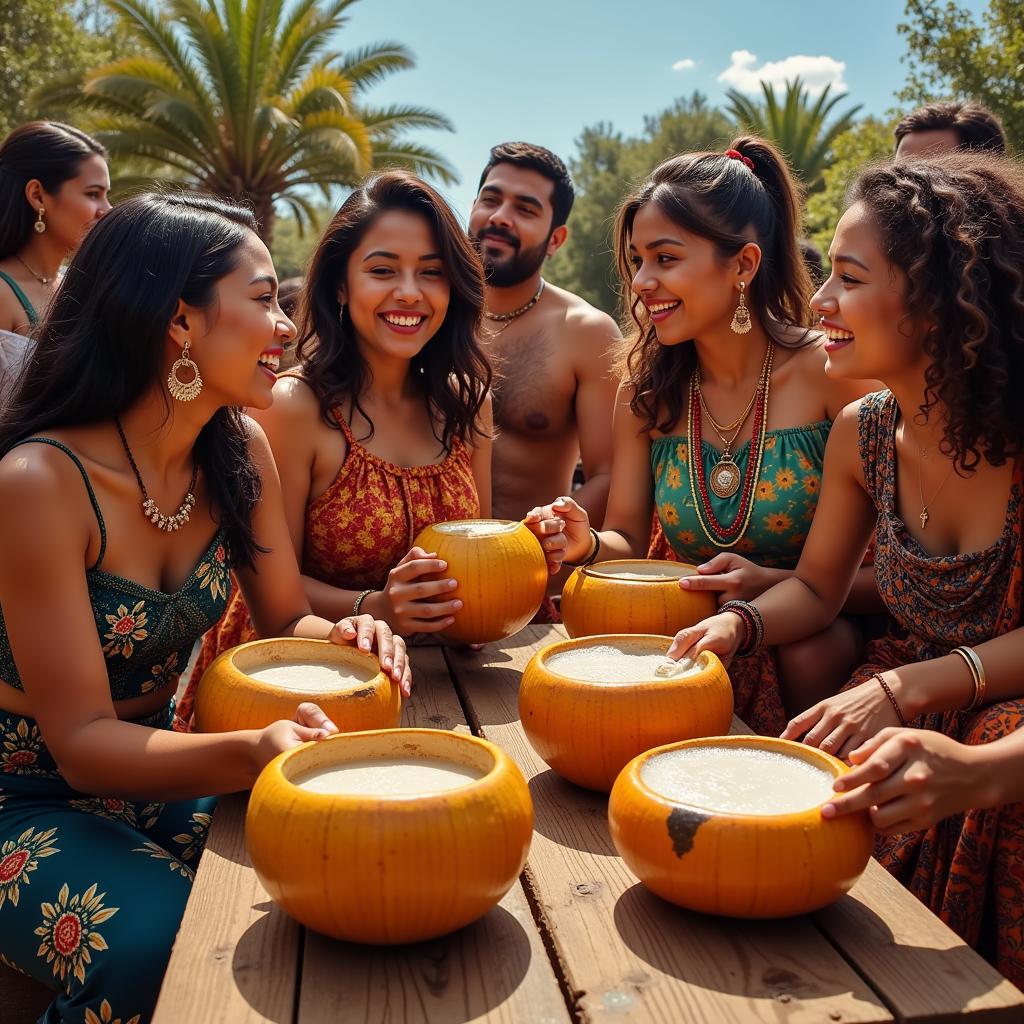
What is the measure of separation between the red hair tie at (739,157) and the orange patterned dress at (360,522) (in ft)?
4.19

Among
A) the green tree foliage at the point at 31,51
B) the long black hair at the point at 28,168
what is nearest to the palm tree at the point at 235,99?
the green tree foliage at the point at 31,51

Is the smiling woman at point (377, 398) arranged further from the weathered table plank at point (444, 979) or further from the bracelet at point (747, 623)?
the weathered table plank at point (444, 979)

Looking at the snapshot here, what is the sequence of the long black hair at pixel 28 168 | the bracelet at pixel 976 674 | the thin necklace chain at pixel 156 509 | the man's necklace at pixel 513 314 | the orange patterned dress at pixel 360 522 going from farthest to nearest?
the man's necklace at pixel 513 314 → the long black hair at pixel 28 168 → the orange patterned dress at pixel 360 522 → the thin necklace chain at pixel 156 509 → the bracelet at pixel 976 674

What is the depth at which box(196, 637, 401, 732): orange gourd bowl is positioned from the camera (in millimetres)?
1724

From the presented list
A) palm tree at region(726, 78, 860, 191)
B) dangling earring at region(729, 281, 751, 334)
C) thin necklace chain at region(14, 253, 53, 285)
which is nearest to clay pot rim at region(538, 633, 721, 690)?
dangling earring at region(729, 281, 751, 334)

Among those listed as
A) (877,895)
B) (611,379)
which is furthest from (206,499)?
(611,379)

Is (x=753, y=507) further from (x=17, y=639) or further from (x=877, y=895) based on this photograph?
(x=17, y=639)

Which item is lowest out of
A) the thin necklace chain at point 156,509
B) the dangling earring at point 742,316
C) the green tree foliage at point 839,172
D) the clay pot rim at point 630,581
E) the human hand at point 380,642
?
the human hand at point 380,642

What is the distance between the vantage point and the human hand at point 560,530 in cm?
257

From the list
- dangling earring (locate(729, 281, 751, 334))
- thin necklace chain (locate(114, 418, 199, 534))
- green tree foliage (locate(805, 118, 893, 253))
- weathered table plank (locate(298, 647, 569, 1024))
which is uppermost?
green tree foliage (locate(805, 118, 893, 253))

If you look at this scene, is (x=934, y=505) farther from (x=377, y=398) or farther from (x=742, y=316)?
(x=377, y=398)

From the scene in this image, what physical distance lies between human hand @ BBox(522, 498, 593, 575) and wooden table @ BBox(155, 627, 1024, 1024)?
115 cm

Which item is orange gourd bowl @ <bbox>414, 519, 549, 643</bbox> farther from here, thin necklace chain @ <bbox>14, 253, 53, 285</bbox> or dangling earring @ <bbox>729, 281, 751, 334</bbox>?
thin necklace chain @ <bbox>14, 253, 53, 285</bbox>

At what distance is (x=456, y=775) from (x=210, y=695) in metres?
0.60
